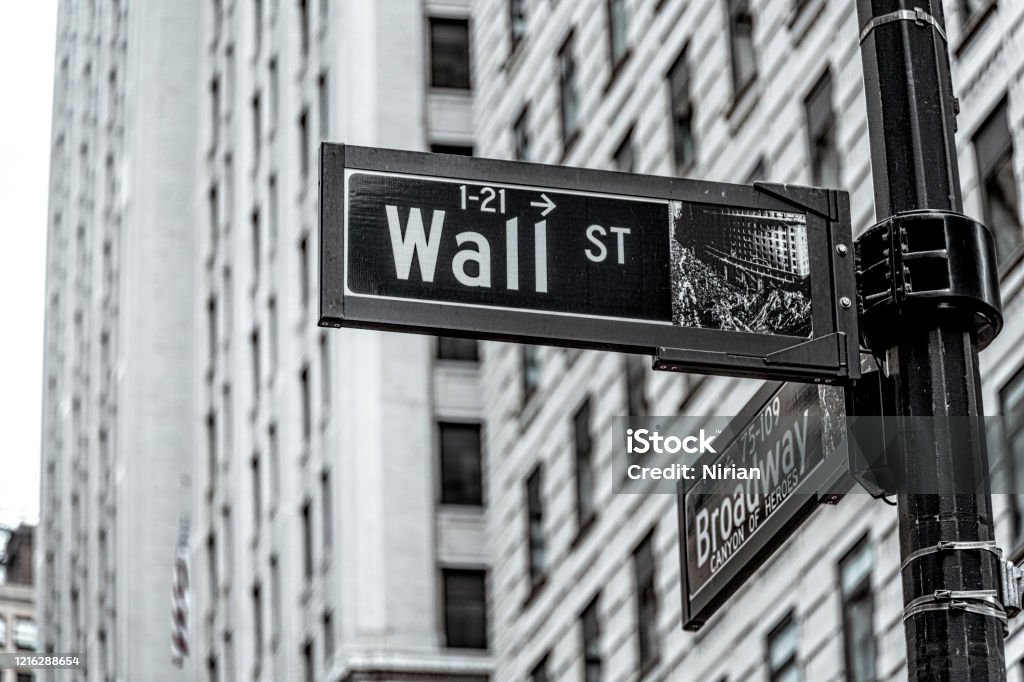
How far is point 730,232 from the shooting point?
231 inches

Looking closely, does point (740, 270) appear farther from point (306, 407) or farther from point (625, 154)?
point (306, 407)

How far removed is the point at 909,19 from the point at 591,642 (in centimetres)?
2882

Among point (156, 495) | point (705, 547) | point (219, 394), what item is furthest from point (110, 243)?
point (705, 547)

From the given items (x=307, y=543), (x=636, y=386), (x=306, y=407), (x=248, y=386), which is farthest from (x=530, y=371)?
(x=248, y=386)

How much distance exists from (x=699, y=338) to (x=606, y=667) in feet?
92.2

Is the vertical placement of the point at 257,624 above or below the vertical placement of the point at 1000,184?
below

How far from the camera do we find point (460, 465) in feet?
146

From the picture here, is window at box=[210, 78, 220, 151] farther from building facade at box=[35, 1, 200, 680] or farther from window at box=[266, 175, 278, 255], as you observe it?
window at box=[266, 175, 278, 255]

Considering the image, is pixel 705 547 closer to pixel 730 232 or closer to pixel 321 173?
pixel 730 232

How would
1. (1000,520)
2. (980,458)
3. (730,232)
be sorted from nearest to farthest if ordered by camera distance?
(980,458)
(730,232)
(1000,520)

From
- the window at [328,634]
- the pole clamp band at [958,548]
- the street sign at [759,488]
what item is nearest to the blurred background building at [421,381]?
the window at [328,634]

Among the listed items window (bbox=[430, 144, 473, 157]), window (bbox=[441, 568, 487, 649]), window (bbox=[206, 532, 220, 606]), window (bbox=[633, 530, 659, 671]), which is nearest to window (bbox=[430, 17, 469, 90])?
window (bbox=[430, 144, 473, 157])

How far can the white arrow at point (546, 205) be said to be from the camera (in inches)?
231

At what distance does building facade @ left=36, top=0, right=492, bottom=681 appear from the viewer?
144 feet
